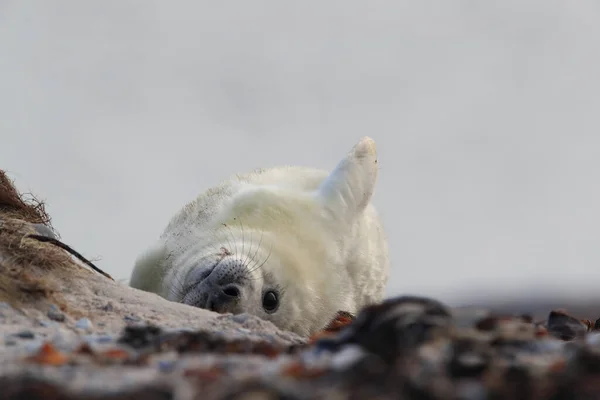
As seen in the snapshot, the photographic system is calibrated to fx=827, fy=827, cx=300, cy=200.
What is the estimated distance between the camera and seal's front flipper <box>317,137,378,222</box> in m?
7.86

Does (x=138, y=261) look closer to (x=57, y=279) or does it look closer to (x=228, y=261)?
(x=228, y=261)

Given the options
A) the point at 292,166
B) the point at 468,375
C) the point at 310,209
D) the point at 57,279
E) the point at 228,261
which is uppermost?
the point at 292,166

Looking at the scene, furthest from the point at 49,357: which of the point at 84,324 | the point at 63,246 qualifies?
the point at 63,246

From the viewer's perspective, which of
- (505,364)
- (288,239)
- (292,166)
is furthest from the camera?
(292,166)

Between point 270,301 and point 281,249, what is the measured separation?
0.56 m

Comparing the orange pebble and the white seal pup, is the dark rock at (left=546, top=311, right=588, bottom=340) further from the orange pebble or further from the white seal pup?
the orange pebble

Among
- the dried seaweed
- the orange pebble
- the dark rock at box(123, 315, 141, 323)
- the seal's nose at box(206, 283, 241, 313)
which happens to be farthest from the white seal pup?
the orange pebble

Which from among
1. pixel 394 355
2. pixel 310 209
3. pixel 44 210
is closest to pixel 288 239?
pixel 310 209

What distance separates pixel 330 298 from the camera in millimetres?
7391

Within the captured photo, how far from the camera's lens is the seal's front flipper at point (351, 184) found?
786cm

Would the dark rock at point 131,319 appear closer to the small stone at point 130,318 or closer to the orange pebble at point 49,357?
the small stone at point 130,318

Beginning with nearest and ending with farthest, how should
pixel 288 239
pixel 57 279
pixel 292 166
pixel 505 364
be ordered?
pixel 505 364
pixel 57 279
pixel 288 239
pixel 292 166

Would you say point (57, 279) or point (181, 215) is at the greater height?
point (181, 215)

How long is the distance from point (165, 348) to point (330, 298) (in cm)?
399
